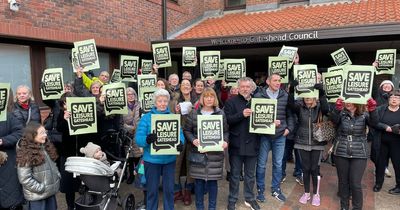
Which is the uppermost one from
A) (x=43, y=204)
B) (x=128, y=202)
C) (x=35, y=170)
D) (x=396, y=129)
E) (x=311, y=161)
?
(x=396, y=129)

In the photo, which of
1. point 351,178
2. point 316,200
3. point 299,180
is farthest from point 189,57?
point 351,178

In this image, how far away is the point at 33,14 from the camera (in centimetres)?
633

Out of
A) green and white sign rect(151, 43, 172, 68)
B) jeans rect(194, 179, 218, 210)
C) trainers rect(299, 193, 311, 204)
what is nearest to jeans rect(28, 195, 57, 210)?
jeans rect(194, 179, 218, 210)

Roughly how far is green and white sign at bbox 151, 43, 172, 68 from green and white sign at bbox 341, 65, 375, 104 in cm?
353

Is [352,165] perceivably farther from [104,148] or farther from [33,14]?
[33,14]

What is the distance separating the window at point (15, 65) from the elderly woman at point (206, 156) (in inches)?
171

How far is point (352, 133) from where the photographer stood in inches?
165

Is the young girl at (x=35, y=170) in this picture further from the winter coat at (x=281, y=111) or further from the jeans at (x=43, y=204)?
the winter coat at (x=281, y=111)

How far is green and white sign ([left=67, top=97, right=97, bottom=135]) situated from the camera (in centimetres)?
388

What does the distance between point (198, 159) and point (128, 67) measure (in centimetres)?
307

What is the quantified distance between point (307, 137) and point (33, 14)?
235 inches

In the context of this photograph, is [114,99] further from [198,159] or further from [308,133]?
[308,133]

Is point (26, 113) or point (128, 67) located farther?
point (128, 67)

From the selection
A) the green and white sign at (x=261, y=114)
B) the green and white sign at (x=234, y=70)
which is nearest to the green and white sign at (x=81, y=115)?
the green and white sign at (x=261, y=114)
